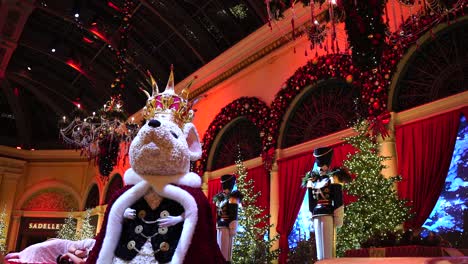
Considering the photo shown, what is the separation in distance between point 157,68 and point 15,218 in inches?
383

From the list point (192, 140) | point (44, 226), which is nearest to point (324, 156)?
point (192, 140)

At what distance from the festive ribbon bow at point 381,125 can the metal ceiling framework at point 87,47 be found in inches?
150

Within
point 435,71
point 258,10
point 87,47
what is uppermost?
point 87,47

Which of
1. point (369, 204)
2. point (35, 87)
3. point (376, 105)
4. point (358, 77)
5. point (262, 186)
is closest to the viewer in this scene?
point (369, 204)

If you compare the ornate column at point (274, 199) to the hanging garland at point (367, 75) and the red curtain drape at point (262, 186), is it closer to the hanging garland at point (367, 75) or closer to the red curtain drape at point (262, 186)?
Result: the red curtain drape at point (262, 186)

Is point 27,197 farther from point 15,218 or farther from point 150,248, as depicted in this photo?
point 150,248

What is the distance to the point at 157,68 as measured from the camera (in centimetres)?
1249

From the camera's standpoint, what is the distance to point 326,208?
14.1ft

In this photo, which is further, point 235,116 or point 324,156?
point 235,116

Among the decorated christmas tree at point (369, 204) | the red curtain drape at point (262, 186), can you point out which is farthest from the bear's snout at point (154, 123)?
the red curtain drape at point (262, 186)

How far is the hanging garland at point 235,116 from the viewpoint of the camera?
881cm

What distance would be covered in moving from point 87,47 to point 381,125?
1092 cm

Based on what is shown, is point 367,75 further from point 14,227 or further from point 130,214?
point 14,227

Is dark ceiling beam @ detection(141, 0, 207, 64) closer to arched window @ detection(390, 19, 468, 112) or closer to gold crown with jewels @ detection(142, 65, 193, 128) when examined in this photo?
arched window @ detection(390, 19, 468, 112)
